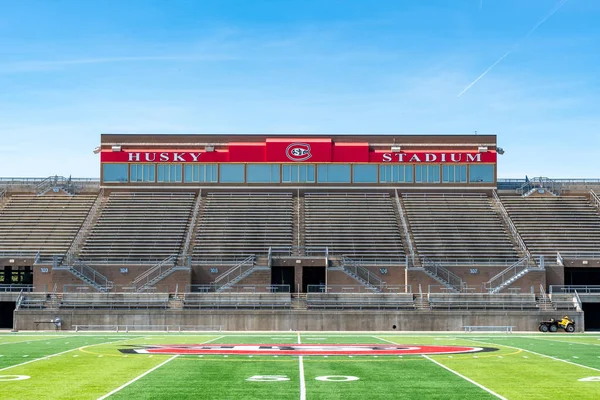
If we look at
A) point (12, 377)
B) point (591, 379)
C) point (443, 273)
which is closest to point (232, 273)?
point (443, 273)

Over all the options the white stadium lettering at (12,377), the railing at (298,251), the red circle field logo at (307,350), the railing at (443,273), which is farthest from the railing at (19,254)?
the white stadium lettering at (12,377)

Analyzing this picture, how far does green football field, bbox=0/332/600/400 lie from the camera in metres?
19.3

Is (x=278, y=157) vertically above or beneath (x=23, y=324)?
above

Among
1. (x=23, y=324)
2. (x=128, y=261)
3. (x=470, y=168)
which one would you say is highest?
(x=470, y=168)

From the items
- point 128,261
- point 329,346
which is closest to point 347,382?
point 329,346

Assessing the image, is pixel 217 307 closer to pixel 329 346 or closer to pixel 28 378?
pixel 329 346

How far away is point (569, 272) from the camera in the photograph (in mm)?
67812

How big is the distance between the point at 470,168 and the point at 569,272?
15.3 meters

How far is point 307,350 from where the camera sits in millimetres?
32219

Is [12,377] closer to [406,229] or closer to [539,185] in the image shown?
[406,229]

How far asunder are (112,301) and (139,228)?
1524 cm

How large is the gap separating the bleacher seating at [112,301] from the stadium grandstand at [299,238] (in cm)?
10

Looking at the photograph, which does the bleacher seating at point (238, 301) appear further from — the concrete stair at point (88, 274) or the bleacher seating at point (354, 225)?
the bleacher seating at point (354, 225)

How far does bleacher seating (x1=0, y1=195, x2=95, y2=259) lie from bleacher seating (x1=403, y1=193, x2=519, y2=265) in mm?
29368
